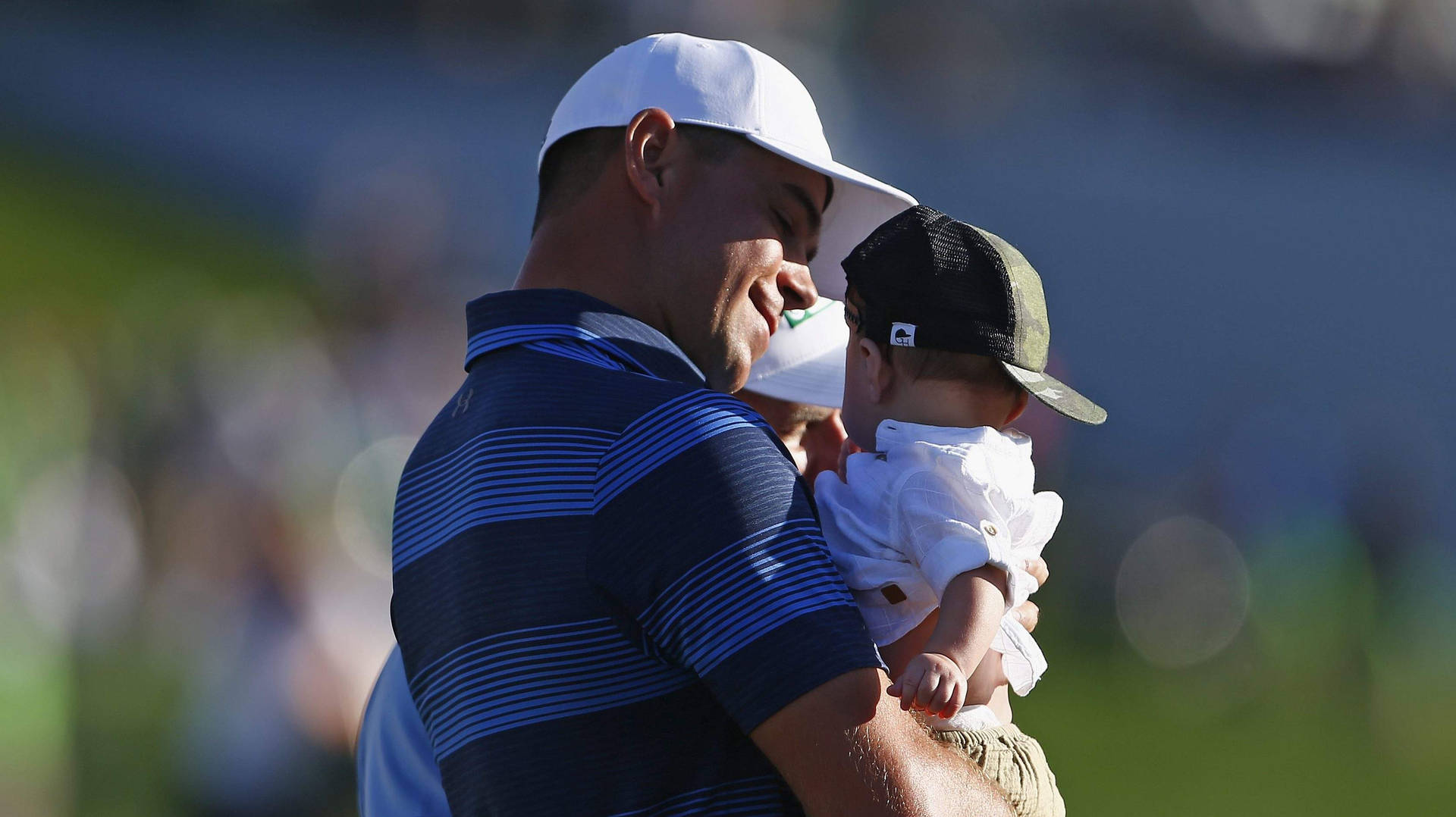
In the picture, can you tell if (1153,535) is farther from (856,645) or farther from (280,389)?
(856,645)

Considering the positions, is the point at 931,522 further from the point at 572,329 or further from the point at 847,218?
the point at 847,218

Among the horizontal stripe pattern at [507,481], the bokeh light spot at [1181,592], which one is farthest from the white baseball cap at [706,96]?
the bokeh light spot at [1181,592]

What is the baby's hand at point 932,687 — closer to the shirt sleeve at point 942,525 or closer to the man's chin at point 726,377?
the shirt sleeve at point 942,525

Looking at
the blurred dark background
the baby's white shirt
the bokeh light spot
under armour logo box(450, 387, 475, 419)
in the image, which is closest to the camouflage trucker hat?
the baby's white shirt

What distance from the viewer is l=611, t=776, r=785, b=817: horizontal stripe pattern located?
1.16m

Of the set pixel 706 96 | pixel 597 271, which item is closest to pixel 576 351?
pixel 597 271

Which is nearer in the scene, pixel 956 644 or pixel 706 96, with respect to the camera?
pixel 956 644

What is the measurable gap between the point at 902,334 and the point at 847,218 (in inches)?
18.9

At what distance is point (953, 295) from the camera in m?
1.56

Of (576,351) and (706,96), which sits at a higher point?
(706,96)

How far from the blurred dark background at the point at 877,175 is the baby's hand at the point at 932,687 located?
11.3ft

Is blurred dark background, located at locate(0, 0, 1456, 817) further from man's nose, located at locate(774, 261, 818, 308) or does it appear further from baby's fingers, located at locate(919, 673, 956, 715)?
baby's fingers, located at locate(919, 673, 956, 715)

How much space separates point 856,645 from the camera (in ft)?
3.64

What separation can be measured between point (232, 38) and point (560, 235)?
7.57 m
